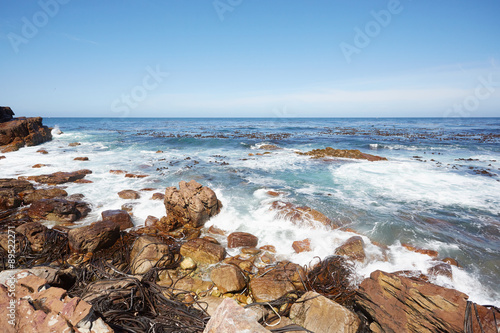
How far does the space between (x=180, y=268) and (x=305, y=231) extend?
422 centimetres

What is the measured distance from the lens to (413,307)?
3.58 metres

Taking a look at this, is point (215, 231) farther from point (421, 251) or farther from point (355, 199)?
point (355, 199)

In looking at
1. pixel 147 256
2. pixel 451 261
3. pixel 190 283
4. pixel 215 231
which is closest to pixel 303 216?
pixel 215 231

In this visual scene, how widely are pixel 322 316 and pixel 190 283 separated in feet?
9.80

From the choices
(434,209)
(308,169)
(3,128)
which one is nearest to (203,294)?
(434,209)

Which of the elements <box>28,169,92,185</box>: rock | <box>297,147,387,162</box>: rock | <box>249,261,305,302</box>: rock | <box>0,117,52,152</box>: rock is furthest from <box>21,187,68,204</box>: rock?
<box>297,147,387,162</box>: rock

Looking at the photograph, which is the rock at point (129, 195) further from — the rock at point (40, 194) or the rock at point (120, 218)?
the rock at point (40, 194)

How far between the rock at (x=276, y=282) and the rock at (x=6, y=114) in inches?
1424

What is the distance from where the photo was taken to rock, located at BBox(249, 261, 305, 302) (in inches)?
Result: 184

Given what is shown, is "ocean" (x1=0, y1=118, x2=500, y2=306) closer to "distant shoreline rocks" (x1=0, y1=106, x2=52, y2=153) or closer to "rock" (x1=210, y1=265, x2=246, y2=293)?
"rock" (x1=210, y1=265, x2=246, y2=293)

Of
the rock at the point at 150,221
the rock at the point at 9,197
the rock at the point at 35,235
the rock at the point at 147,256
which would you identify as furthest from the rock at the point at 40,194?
the rock at the point at 147,256

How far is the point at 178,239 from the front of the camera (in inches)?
283

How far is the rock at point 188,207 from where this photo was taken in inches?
310

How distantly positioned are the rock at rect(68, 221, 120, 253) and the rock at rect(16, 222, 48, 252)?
81cm
